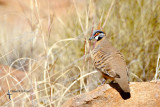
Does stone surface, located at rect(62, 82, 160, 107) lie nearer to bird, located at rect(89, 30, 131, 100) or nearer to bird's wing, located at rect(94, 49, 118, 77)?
bird, located at rect(89, 30, 131, 100)

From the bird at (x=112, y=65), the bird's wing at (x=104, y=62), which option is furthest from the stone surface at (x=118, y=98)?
the bird's wing at (x=104, y=62)

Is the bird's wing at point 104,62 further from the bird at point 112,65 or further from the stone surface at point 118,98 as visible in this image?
the stone surface at point 118,98

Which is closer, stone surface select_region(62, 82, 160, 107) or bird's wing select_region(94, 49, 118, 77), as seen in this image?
stone surface select_region(62, 82, 160, 107)

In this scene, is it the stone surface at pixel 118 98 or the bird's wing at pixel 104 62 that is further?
the bird's wing at pixel 104 62

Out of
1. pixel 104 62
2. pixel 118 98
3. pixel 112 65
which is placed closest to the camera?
pixel 118 98

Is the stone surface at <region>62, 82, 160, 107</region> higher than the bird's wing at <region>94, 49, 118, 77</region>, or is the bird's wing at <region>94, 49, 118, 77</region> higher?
the bird's wing at <region>94, 49, 118, 77</region>

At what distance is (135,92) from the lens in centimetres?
311

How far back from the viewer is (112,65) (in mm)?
3324

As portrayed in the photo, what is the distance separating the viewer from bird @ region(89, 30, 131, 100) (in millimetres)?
3064

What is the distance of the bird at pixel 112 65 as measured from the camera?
121 inches

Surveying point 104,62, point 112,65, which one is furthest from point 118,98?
point 104,62

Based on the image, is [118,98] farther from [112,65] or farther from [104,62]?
[104,62]

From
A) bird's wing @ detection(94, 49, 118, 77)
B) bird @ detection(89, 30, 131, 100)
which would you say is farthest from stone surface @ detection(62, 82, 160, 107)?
bird's wing @ detection(94, 49, 118, 77)

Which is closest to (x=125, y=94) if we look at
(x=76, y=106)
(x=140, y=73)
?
(x=76, y=106)
